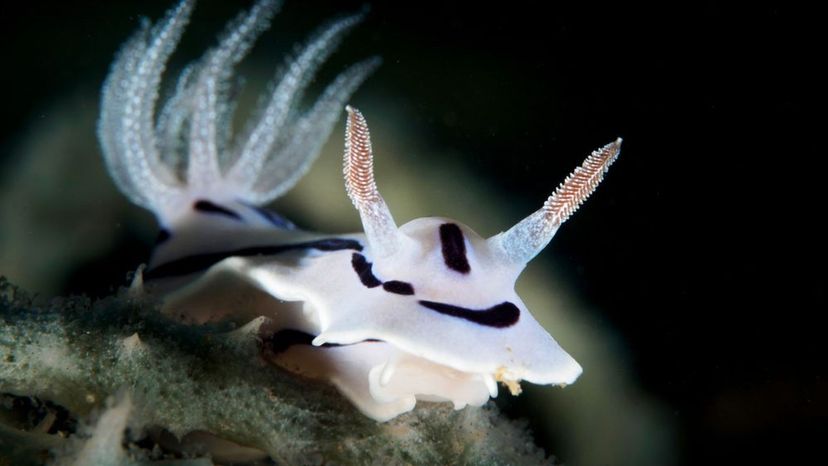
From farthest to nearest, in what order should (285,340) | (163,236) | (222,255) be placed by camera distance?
1. (163,236)
2. (222,255)
3. (285,340)

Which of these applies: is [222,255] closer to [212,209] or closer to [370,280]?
[212,209]

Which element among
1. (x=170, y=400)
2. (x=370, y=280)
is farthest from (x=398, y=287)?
(x=170, y=400)

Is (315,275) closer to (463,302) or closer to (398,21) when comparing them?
(463,302)

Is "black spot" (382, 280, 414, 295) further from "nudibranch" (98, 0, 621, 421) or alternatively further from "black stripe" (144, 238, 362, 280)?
"black stripe" (144, 238, 362, 280)

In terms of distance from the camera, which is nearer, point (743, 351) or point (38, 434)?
point (38, 434)

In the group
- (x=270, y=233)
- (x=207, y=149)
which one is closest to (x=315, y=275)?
(x=270, y=233)

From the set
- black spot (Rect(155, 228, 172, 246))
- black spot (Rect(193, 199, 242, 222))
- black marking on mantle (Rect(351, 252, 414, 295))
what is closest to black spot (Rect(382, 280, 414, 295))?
black marking on mantle (Rect(351, 252, 414, 295))
